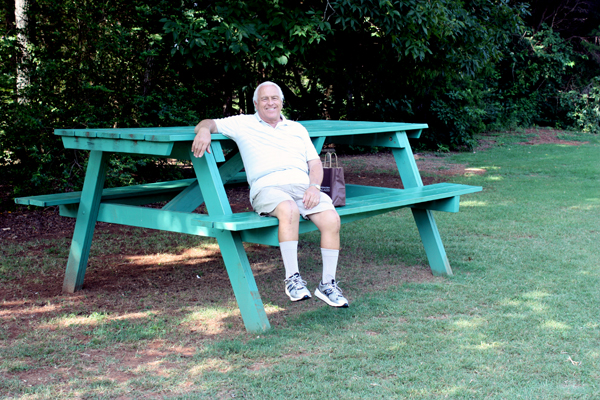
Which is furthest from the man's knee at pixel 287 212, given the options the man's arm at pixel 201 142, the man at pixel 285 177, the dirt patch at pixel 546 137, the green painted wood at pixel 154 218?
the dirt patch at pixel 546 137

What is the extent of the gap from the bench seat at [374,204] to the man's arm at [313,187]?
A: 204 mm

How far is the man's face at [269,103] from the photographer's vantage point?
4.12 metres

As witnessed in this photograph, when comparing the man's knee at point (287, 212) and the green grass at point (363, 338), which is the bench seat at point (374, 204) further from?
the green grass at point (363, 338)

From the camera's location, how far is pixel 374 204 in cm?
416

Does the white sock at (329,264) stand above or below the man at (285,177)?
below

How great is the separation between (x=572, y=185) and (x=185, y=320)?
7610mm

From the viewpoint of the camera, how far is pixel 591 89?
22859mm

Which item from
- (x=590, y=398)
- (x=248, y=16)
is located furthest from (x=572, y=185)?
(x=590, y=398)

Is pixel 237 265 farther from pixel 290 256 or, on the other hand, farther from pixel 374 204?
pixel 374 204

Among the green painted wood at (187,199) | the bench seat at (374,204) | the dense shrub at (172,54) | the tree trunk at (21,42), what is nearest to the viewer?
the bench seat at (374,204)

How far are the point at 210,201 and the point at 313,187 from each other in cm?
70

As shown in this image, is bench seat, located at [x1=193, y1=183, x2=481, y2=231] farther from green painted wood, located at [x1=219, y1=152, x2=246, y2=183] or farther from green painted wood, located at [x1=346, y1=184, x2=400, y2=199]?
green painted wood, located at [x1=219, y1=152, x2=246, y2=183]

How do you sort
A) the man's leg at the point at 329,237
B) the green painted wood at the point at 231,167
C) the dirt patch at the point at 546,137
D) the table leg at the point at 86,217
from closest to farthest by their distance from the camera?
1. the man's leg at the point at 329,237
2. the table leg at the point at 86,217
3. the green painted wood at the point at 231,167
4. the dirt patch at the point at 546,137

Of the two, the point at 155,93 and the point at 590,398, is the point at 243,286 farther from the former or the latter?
the point at 155,93
